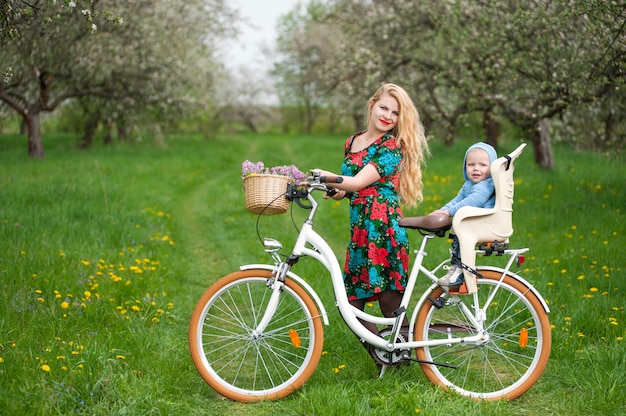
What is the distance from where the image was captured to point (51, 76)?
1625 cm

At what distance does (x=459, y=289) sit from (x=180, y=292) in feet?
12.0

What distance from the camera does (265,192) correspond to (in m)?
3.99

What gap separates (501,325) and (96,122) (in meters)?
18.3

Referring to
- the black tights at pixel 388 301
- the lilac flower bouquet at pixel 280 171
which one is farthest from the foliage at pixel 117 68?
the black tights at pixel 388 301

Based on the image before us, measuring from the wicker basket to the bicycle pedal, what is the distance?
3.85 ft

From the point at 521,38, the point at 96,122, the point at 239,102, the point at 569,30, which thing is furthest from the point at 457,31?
the point at 239,102

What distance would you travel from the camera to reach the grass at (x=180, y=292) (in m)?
4.08

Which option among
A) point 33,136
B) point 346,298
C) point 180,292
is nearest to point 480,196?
point 346,298

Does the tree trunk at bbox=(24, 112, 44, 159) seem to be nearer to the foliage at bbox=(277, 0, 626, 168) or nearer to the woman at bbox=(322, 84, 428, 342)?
the foliage at bbox=(277, 0, 626, 168)

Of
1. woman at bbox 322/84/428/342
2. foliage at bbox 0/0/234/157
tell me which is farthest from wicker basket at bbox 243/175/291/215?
foliage at bbox 0/0/234/157

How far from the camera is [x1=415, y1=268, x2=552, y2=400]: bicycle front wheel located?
161 inches

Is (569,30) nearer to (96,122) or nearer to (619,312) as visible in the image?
(619,312)

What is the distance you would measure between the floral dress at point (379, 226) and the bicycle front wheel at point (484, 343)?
0.37 m

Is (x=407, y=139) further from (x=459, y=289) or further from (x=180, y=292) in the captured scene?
(x=180, y=292)
